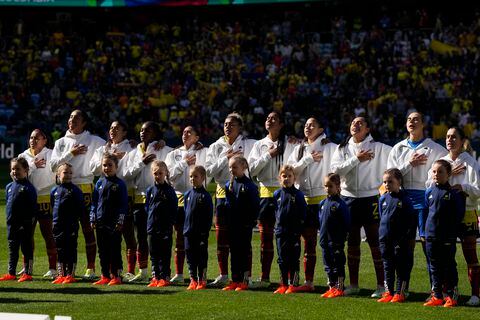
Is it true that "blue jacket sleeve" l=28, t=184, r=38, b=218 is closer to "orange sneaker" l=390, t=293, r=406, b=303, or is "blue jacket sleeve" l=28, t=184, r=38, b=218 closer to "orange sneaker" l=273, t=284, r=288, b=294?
"orange sneaker" l=273, t=284, r=288, b=294

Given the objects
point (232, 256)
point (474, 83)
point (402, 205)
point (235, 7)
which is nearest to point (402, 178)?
point (402, 205)

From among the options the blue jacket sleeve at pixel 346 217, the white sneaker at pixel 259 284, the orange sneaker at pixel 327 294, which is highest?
the blue jacket sleeve at pixel 346 217

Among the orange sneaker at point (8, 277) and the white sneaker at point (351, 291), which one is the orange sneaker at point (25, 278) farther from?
the white sneaker at point (351, 291)

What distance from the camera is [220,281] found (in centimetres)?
1227

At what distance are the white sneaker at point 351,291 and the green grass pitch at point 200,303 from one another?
0.10m

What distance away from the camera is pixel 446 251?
1061cm

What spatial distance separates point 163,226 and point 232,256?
2.92 feet

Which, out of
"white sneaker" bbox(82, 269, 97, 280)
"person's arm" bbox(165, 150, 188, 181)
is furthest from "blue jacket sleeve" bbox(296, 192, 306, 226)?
"white sneaker" bbox(82, 269, 97, 280)

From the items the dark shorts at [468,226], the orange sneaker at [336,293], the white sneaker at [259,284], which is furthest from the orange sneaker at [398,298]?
the white sneaker at [259,284]

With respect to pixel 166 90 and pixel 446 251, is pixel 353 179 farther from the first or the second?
pixel 166 90

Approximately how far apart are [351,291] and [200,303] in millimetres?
1798

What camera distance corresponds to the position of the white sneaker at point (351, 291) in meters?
11.5

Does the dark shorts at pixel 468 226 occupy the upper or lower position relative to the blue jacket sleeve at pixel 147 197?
lower

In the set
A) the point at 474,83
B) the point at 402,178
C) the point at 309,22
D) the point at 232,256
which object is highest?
the point at 309,22
